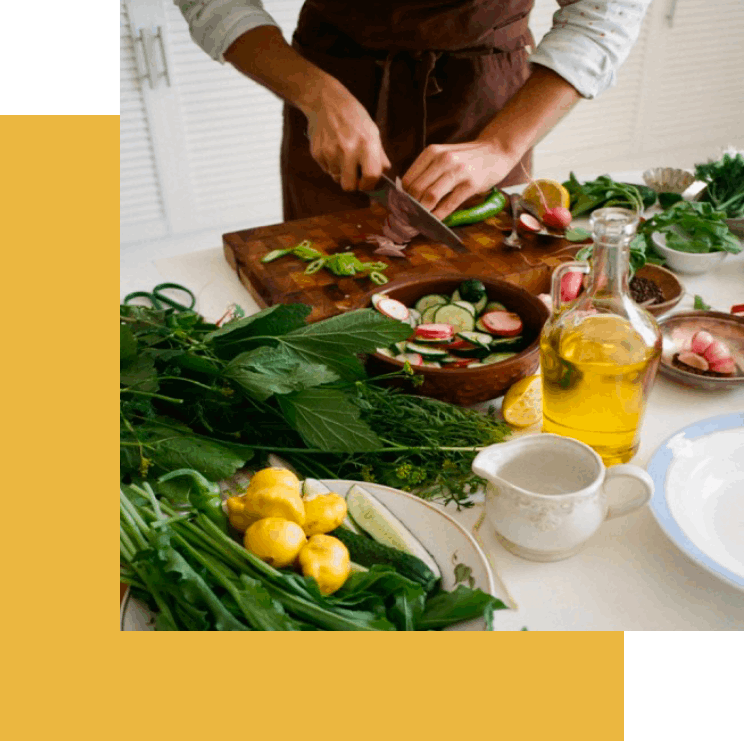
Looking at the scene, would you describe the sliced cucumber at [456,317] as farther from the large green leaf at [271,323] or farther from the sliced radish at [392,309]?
the large green leaf at [271,323]

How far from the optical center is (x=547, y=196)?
4.73 ft

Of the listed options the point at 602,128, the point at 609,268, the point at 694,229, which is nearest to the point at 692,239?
the point at 694,229

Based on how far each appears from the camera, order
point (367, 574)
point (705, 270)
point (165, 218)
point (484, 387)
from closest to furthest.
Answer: point (367, 574) < point (484, 387) < point (705, 270) < point (165, 218)

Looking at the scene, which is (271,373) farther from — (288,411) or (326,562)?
(326,562)

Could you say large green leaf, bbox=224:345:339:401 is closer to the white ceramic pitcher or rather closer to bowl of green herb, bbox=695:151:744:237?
the white ceramic pitcher

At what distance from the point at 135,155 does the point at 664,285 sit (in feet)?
7.71

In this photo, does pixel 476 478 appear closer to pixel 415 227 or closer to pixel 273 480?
pixel 273 480

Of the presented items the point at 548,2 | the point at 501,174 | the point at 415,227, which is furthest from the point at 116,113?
the point at 548,2

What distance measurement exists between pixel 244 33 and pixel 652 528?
44.6 inches

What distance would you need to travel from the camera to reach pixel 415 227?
1333mm

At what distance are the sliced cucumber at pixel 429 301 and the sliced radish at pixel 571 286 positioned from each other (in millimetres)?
192

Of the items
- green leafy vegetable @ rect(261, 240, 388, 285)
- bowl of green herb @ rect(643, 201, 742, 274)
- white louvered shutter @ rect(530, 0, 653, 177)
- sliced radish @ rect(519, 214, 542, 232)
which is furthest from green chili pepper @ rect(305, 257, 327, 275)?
white louvered shutter @ rect(530, 0, 653, 177)

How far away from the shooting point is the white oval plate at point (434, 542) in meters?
0.68

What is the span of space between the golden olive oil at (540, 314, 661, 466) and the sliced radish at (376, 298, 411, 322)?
0.76 feet
